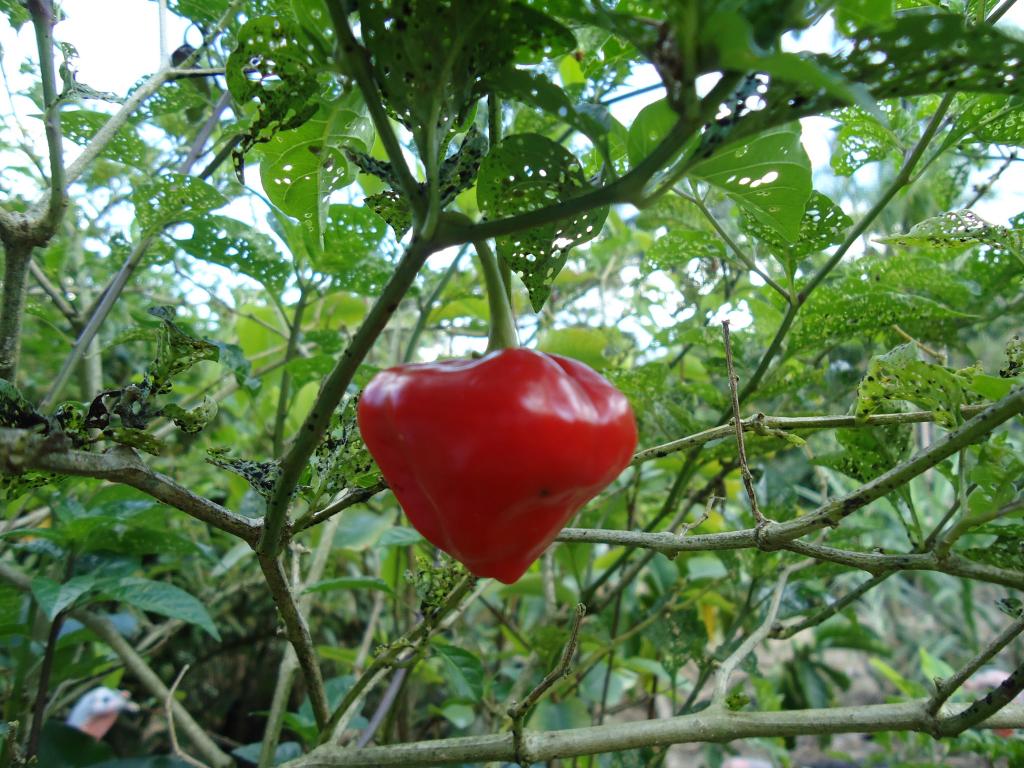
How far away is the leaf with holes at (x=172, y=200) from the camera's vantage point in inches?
22.9

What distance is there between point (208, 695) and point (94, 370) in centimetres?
80

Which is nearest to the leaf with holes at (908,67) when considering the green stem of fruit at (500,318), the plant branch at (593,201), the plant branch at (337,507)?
the plant branch at (593,201)

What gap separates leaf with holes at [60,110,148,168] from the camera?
0.55 m

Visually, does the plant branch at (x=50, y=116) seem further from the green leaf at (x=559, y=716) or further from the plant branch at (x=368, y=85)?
the green leaf at (x=559, y=716)

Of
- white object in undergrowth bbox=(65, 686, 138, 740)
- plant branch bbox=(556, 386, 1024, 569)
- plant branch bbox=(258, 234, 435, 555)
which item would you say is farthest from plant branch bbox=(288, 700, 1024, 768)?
white object in undergrowth bbox=(65, 686, 138, 740)

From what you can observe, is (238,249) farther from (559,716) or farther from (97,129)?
(559,716)

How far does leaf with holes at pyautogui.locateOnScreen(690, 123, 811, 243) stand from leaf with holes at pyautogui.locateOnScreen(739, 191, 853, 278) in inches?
5.1

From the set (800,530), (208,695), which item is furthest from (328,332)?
(208,695)

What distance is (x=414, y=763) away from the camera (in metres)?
0.48

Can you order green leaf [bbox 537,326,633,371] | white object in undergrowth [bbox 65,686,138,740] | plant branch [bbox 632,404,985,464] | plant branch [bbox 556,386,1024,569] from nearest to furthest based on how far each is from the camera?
plant branch [bbox 556,386,1024,569] < plant branch [bbox 632,404,985,464] < green leaf [bbox 537,326,633,371] < white object in undergrowth [bbox 65,686,138,740]

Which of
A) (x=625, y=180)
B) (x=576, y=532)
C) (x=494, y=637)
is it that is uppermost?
(x=625, y=180)

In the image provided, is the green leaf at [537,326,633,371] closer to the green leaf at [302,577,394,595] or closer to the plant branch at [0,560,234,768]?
the green leaf at [302,577,394,595]

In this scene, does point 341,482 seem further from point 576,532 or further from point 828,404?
point 828,404

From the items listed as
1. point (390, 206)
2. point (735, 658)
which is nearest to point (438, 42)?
point (390, 206)
